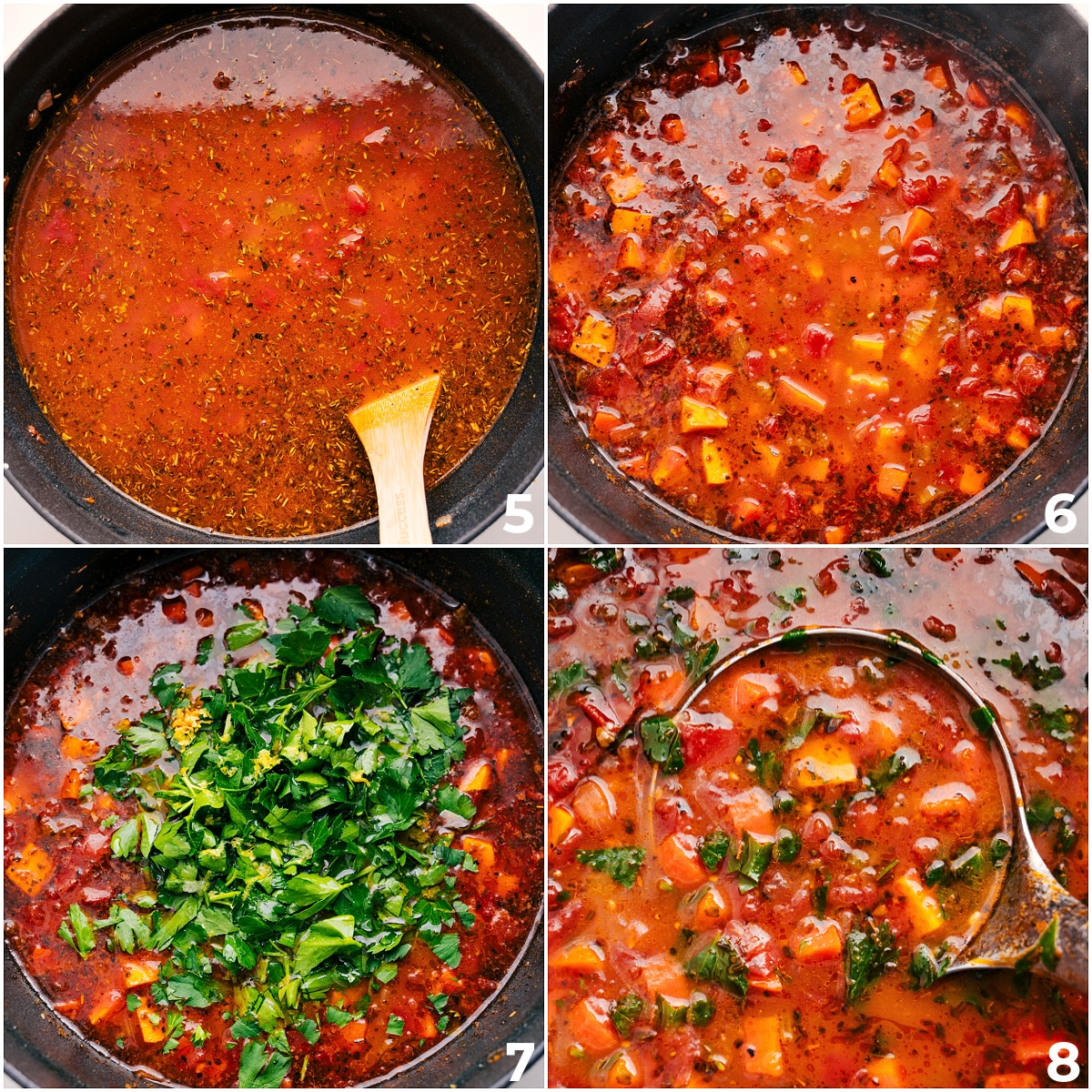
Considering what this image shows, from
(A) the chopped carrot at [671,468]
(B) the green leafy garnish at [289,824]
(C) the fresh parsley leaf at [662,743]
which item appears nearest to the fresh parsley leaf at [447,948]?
(B) the green leafy garnish at [289,824]

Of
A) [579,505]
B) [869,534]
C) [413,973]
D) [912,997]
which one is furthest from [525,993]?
[869,534]

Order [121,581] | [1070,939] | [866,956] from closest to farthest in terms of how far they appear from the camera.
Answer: [1070,939] → [866,956] → [121,581]

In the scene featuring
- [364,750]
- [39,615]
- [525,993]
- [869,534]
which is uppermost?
[869,534]

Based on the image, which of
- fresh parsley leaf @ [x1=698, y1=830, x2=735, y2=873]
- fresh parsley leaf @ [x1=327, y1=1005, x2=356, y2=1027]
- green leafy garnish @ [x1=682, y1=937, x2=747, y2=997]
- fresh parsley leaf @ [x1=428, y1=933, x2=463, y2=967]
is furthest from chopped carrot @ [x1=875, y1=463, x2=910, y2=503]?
fresh parsley leaf @ [x1=327, y1=1005, x2=356, y2=1027]

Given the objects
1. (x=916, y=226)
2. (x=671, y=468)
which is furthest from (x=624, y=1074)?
(x=916, y=226)

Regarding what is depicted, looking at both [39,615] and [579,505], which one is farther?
[39,615]

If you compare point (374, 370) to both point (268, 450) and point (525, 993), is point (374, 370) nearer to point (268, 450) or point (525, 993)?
point (268, 450)

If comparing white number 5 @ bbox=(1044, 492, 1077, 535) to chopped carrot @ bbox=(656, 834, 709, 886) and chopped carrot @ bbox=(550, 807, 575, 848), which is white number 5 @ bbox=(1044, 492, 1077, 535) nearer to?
chopped carrot @ bbox=(656, 834, 709, 886)

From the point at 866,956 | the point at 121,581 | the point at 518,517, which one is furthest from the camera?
the point at 121,581

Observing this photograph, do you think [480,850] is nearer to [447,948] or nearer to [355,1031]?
[447,948]
